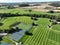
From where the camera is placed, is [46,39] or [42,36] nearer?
[46,39]

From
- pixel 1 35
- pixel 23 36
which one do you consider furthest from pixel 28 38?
pixel 1 35

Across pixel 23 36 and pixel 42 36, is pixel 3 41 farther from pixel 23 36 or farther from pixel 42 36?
pixel 42 36

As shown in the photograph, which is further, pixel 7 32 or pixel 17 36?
pixel 7 32

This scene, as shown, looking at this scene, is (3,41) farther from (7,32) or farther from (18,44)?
(7,32)

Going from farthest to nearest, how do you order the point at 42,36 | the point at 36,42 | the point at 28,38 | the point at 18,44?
1. the point at 42,36
2. the point at 28,38
3. the point at 36,42
4. the point at 18,44

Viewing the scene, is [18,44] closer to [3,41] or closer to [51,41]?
[3,41]

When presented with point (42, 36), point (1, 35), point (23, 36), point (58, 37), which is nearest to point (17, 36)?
point (23, 36)

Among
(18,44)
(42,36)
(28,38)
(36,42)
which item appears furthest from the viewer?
(42,36)

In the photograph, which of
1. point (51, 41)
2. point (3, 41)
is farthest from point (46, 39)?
point (3, 41)
